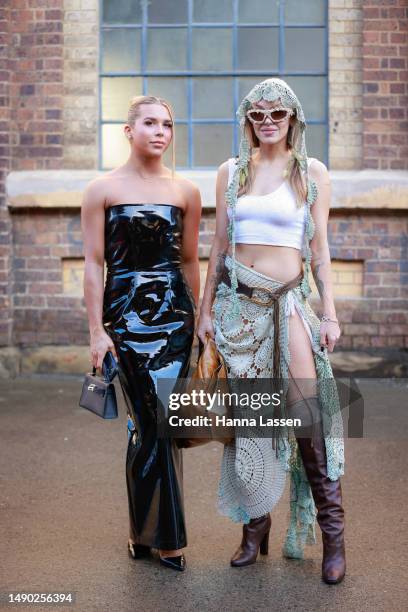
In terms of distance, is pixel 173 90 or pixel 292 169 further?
pixel 173 90

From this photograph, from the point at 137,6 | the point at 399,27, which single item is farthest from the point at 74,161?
the point at 399,27

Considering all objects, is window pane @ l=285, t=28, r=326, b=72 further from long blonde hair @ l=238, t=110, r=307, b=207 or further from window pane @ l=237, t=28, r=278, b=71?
long blonde hair @ l=238, t=110, r=307, b=207

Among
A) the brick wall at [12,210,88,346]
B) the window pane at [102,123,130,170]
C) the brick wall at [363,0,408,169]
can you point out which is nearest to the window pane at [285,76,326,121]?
the brick wall at [363,0,408,169]

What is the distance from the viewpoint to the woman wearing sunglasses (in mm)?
3523

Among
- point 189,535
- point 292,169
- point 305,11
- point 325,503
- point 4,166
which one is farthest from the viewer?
point 305,11

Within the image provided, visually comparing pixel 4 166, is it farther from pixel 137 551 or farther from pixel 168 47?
pixel 137 551

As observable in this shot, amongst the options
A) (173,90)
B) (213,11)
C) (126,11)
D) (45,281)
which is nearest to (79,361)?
(45,281)

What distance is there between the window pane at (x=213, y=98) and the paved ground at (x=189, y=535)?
3716 millimetres

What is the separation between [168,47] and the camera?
8570mm

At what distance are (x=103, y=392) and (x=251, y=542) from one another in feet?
3.01

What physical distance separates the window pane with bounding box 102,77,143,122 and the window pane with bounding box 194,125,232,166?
75cm

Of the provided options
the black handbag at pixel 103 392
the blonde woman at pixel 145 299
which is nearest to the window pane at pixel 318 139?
the blonde woman at pixel 145 299

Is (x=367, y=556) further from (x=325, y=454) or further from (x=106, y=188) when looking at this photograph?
(x=106, y=188)

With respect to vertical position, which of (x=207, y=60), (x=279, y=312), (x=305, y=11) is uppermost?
(x=305, y=11)
